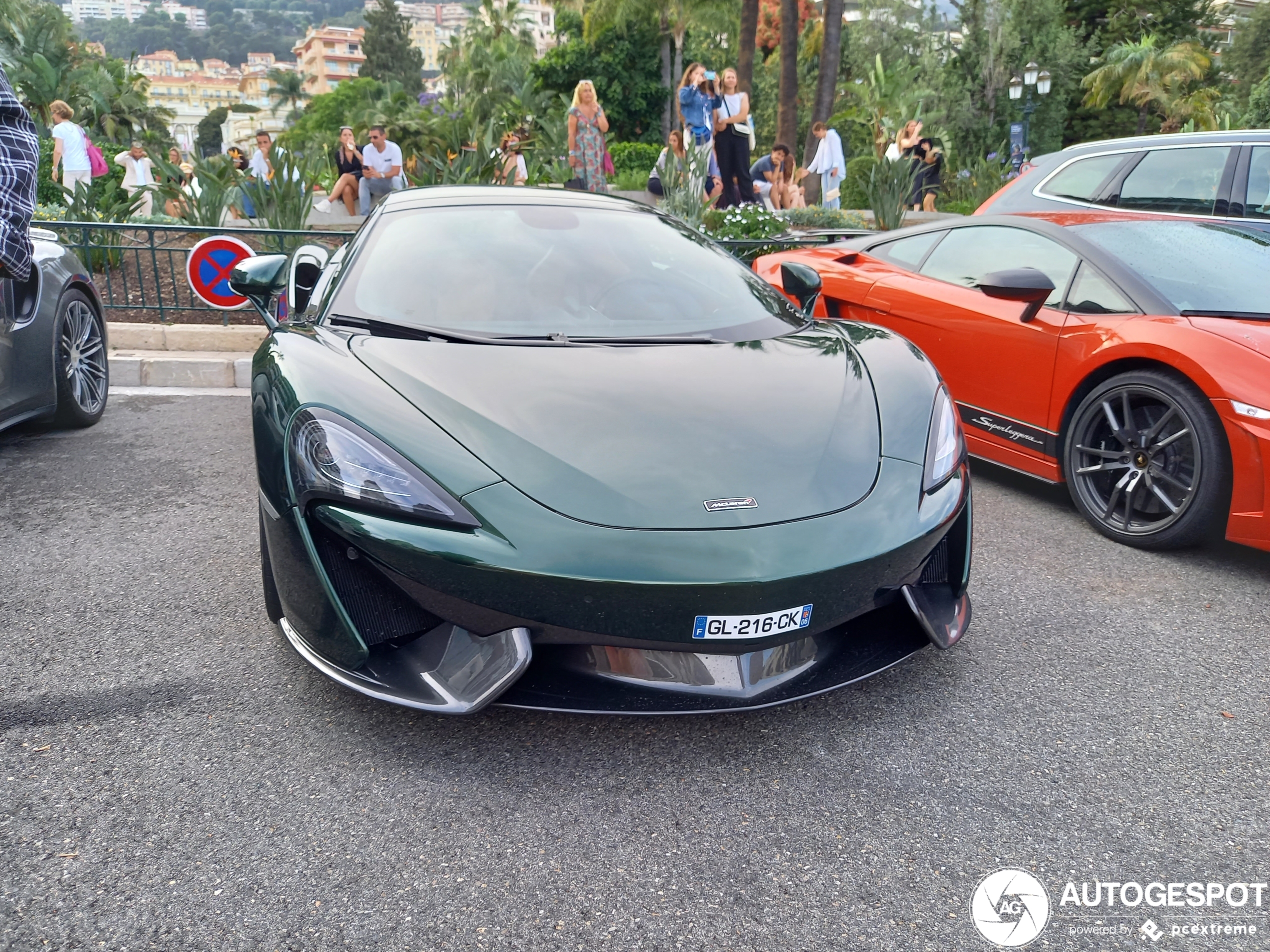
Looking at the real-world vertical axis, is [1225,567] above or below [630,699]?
below

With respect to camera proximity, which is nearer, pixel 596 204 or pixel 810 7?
pixel 596 204

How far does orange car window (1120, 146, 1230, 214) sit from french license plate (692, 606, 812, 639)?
4374mm

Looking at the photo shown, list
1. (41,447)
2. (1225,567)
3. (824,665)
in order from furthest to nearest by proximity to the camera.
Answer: (41,447), (1225,567), (824,665)

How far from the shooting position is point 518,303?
3043 millimetres

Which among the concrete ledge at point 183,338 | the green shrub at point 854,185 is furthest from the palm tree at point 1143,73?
the concrete ledge at point 183,338

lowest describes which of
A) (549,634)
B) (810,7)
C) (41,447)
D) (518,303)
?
(41,447)

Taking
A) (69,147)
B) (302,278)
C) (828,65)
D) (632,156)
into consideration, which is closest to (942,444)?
(302,278)

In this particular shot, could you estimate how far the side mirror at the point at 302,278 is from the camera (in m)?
4.20

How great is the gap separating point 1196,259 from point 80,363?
4.99m

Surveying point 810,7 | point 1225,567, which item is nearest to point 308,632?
point 1225,567

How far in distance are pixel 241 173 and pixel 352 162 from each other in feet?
13.2

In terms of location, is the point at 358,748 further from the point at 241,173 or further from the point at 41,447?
the point at 241,173

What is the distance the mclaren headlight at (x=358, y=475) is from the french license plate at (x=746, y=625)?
505 mm

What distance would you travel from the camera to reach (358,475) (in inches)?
87.3
